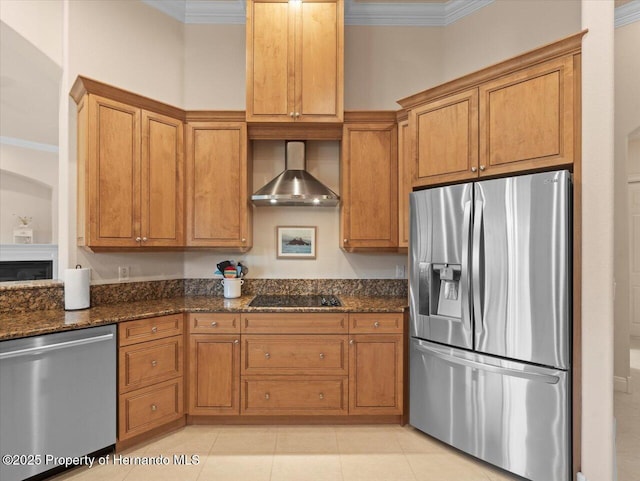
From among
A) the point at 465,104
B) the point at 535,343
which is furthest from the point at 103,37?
the point at 535,343

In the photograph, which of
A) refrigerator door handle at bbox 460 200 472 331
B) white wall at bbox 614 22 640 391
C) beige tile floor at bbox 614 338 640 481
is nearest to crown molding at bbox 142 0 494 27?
white wall at bbox 614 22 640 391

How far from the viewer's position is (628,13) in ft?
7.52

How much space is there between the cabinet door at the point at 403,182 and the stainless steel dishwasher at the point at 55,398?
88.6 inches

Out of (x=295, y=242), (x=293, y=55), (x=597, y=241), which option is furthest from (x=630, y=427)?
(x=293, y=55)

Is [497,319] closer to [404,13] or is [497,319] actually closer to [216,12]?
[404,13]

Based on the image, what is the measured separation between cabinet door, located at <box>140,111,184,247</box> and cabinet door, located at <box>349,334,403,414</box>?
1732 millimetres

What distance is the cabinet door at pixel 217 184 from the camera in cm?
312

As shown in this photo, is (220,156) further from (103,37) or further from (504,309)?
(504,309)

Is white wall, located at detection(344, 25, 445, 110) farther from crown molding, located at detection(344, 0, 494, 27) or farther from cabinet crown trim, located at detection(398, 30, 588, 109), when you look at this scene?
cabinet crown trim, located at detection(398, 30, 588, 109)

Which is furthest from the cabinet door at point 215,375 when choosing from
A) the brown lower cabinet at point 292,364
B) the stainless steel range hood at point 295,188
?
the stainless steel range hood at point 295,188

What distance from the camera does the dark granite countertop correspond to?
2107 mm

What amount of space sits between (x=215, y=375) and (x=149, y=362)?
0.48m

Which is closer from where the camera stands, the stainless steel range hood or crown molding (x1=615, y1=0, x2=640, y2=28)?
crown molding (x1=615, y1=0, x2=640, y2=28)

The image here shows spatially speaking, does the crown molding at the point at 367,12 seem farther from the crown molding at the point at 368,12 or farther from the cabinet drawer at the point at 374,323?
the cabinet drawer at the point at 374,323
